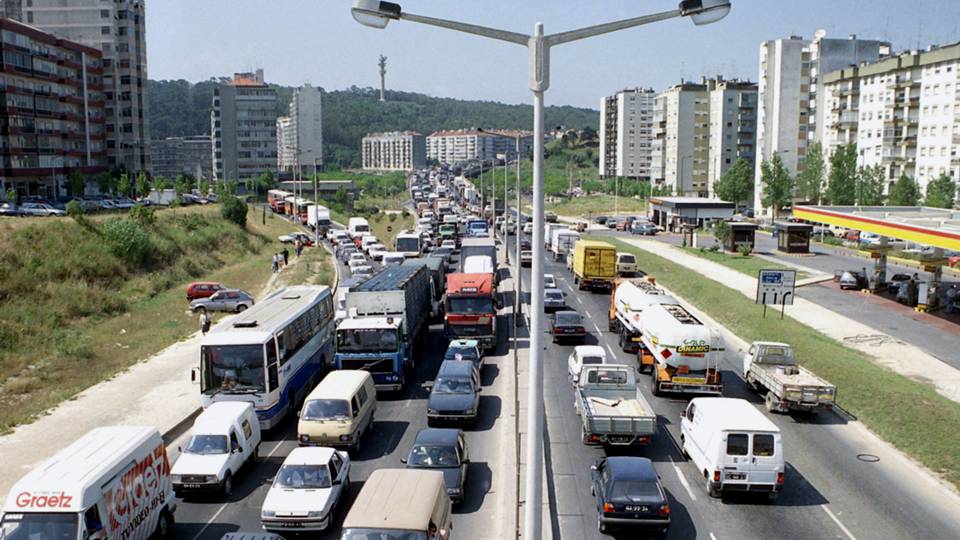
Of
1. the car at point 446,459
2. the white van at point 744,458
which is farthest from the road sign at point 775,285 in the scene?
the car at point 446,459

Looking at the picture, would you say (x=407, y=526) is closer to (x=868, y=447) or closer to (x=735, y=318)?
(x=868, y=447)

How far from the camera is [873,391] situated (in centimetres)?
2759

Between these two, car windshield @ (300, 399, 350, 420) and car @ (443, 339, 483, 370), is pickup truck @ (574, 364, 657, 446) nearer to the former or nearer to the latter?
car @ (443, 339, 483, 370)

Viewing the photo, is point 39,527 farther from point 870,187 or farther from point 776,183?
point 776,183

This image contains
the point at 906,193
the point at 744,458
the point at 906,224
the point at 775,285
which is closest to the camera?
the point at 744,458

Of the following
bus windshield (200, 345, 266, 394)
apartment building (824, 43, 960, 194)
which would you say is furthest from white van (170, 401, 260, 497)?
apartment building (824, 43, 960, 194)

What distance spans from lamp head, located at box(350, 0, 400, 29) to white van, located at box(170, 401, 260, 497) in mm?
13683

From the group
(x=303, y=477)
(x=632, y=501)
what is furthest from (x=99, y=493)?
(x=632, y=501)

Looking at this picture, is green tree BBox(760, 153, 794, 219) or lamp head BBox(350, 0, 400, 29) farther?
green tree BBox(760, 153, 794, 219)

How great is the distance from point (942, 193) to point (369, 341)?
7445 centimetres

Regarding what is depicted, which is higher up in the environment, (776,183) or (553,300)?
(776,183)

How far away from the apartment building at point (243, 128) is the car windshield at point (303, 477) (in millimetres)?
158212

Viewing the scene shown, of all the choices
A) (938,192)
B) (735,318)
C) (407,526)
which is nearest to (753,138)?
(938,192)

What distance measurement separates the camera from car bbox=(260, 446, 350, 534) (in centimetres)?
1686
